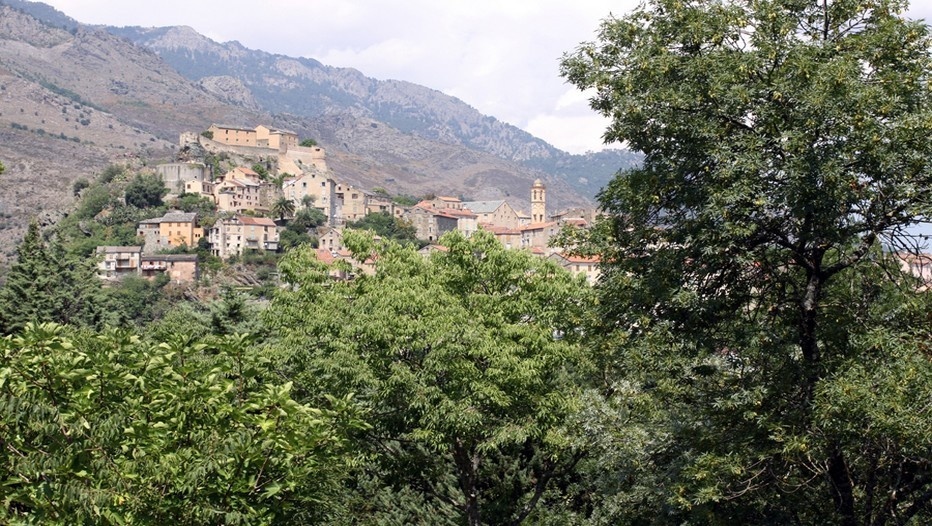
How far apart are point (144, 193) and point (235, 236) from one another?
21332mm

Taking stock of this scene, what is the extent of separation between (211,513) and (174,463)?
0.63 m

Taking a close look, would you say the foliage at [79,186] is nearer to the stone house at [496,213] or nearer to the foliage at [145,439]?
the stone house at [496,213]

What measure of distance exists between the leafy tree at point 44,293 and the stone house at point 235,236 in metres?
69.3

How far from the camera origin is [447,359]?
1702 cm

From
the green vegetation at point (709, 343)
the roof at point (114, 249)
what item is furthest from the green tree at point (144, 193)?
the green vegetation at point (709, 343)

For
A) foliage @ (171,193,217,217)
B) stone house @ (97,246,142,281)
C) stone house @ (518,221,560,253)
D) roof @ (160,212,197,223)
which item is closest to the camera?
stone house @ (97,246,142,281)

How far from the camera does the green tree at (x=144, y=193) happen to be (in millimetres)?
133250

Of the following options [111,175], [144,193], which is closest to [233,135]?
[111,175]

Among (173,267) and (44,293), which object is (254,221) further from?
(44,293)

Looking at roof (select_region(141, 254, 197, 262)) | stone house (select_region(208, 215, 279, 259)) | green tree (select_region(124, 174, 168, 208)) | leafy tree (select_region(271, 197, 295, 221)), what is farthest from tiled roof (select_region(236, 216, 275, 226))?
green tree (select_region(124, 174, 168, 208))

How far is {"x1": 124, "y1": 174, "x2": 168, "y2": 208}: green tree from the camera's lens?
5246 inches

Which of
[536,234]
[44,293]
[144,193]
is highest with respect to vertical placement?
[144,193]

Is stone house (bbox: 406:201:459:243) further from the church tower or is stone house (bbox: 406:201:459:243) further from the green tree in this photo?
the green tree

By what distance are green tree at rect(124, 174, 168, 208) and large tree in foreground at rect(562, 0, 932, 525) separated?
131m
